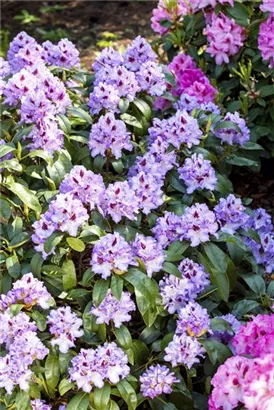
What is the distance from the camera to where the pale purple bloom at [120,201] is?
2.42 metres

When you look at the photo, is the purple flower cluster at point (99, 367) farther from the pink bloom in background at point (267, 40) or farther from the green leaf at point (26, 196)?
the pink bloom in background at point (267, 40)

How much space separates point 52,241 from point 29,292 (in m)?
0.17

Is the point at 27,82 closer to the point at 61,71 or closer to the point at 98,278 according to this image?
the point at 61,71

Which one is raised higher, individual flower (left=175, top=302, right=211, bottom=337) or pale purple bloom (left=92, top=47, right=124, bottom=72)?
pale purple bloom (left=92, top=47, right=124, bottom=72)

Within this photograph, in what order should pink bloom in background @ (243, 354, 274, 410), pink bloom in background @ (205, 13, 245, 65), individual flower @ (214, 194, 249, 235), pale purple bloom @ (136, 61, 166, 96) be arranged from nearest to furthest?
pink bloom in background @ (243, 354, 274, 410) < individual flower @ (214, 194, 249, 235) < pale purple bloom @ (136, 61, 166, 96) < pink bloom in background @ (205, 13, 245, 65)

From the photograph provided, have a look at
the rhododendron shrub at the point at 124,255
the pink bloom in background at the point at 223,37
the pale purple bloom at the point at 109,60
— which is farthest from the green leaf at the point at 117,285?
the pink bloom in background at the point at 223,37

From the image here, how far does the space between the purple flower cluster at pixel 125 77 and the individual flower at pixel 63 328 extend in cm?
96

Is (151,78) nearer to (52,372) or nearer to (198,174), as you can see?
(198,174)

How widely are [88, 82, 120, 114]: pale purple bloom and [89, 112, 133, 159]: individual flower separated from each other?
0.18 meters

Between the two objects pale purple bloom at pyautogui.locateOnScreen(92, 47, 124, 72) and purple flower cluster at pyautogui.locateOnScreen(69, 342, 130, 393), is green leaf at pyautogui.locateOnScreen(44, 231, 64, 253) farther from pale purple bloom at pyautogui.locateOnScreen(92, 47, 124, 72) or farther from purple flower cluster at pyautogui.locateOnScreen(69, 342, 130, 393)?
pale purple bloom at pyautogui.locateOnScreen(92, 47, 124, 72)

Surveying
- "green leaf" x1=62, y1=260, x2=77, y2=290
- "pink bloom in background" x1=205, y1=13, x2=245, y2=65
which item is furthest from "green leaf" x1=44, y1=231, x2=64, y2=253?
"pink bloom in background" x1=205, y1=13, x2=245, y2=65

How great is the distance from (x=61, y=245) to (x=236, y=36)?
1.60m

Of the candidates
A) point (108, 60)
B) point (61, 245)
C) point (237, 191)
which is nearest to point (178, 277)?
point (61, 245)

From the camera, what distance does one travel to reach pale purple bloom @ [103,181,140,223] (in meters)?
2.42
